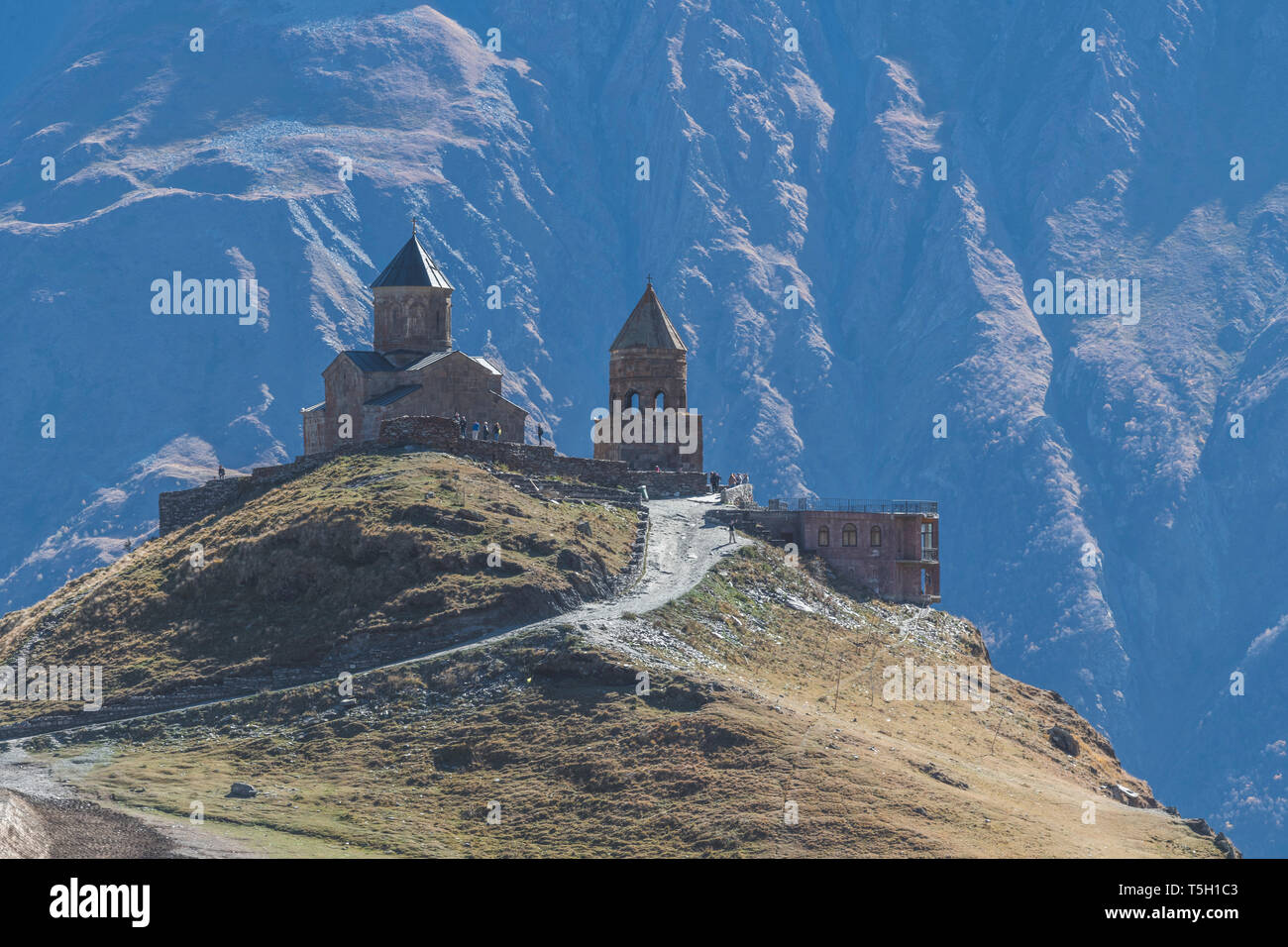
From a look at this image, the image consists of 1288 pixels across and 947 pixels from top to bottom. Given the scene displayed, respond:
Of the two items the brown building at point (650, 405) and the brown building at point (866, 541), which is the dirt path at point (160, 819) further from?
the brown building at point (650, 405)

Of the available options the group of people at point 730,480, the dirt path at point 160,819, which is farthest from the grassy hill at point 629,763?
the group of people at point 730,480

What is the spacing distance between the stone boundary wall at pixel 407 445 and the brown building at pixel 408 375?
304 cm

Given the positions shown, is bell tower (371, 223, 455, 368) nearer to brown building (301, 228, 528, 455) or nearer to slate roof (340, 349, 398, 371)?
brown building (301, 228, 528, 455)

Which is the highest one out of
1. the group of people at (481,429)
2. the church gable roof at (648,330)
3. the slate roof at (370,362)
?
the church gable roof at (648,330)

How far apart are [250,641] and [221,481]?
17.6 meters

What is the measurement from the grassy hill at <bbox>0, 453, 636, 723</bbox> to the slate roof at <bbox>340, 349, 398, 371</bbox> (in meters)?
10.1

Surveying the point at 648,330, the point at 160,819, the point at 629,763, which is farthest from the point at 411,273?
the point at 160,819

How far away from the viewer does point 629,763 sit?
5681 centimetres

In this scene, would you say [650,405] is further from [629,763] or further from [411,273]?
[629,763]

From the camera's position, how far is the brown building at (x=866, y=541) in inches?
3305

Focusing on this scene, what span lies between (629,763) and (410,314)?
37.3m

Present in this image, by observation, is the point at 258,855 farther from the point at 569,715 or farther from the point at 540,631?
the point at 540,631

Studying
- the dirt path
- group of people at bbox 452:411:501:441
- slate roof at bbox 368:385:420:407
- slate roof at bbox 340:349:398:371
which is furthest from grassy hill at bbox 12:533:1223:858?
slate roof at bbox 340:349:398:371
